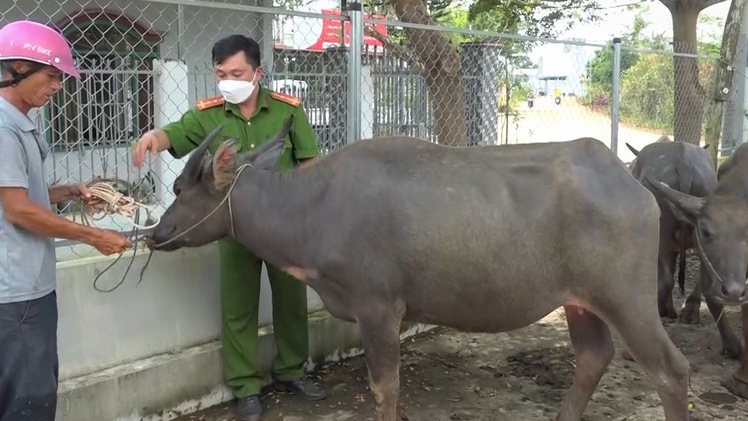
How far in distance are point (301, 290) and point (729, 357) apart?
10.9 feet

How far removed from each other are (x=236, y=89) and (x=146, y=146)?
59 cm

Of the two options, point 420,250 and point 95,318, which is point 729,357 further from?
point 95,318

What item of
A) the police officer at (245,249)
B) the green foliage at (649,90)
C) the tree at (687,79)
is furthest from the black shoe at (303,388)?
the tree at (687,79)

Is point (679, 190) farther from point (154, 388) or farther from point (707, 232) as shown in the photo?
point (154, 388)

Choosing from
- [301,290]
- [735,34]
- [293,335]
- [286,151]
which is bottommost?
[293,335]

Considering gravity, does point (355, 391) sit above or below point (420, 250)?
below

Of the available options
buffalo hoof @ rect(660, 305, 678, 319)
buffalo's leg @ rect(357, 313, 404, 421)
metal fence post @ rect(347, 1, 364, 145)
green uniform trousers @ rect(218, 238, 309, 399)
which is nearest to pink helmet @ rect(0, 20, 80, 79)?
green uniform trousers @ rect(218, 238, 309, 399)

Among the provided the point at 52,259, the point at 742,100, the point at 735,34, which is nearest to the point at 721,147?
the point at 742,100

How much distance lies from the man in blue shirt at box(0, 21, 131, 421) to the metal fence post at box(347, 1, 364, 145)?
98.2 inches

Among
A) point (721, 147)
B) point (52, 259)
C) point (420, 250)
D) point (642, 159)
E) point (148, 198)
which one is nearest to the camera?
Result: point (52, 259)

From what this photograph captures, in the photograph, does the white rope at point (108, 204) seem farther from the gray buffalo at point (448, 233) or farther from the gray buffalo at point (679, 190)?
the gray buffalo at point (679, 190)

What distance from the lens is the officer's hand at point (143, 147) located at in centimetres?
400

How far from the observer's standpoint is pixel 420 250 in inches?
150

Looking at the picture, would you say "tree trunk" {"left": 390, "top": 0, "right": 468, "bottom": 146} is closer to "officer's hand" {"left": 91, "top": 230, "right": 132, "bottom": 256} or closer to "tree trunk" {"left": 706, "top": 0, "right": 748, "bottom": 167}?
"tree trunk" {"left": 706, "top": 0, "right": 748, "bottom": 167}
